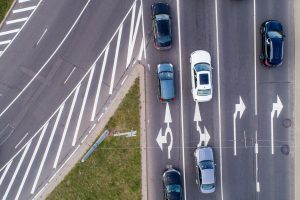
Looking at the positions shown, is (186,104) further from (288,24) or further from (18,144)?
(18,144)

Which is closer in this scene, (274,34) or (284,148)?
(274,34)

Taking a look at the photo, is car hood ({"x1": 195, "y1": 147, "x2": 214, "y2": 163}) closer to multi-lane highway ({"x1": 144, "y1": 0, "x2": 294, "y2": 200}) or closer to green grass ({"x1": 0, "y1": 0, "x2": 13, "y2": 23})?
multi-lane highway ({"x1": 144, "y1": 0, "x2": 294, "y2": 200})

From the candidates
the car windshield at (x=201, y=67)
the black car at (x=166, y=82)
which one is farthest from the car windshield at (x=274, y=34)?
the black car at (x=166, y=82)

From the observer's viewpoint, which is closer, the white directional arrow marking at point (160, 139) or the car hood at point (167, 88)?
the car hood at point (167, 88)

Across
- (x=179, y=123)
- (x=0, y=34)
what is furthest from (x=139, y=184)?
(x=0, y=34)

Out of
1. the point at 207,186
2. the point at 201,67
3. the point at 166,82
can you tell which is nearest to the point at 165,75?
the point at 166,82

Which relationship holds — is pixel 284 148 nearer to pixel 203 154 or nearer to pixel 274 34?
pixel 203 154

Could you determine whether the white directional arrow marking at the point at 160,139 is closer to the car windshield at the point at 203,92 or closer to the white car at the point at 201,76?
the white car at the point at 201,76
